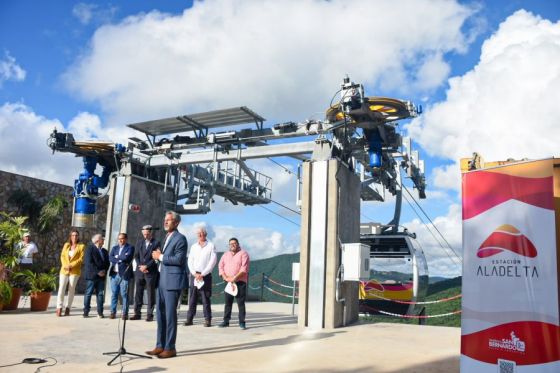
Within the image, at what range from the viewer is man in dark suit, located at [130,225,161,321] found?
846 cm

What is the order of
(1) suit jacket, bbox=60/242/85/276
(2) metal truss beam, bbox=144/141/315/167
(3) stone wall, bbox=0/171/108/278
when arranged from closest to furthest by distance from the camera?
(1) suit jacket, bbox=60/242/85/276
(2) metal truss beam, bbox=144/141/315/167
(3) stone wall, bbox=0/171/108/278

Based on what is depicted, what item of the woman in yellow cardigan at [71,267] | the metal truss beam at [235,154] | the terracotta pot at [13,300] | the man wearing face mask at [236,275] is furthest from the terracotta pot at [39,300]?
the metal truss beam at [235,154]

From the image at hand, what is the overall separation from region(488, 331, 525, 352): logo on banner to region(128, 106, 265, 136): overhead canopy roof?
812 centimetres

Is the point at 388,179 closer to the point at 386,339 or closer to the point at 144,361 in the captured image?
the point at 386,339

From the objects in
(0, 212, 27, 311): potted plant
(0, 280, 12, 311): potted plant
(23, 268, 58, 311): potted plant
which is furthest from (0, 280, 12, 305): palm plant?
(23, 268, 58, 311): potted plant

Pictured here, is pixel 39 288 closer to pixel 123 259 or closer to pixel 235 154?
pixel 123 259

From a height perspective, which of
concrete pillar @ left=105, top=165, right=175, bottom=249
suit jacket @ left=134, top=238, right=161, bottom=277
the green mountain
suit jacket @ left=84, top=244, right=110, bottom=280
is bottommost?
the green mountain

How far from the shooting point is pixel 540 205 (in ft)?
12.2

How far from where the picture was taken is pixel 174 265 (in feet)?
19.1

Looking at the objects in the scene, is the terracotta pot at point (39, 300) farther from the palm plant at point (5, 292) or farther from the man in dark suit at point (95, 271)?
the man in dark suit at point (95, 271)

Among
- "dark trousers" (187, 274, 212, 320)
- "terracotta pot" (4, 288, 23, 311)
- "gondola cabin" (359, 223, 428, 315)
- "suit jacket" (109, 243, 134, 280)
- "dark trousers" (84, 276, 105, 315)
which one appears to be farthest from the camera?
"gondola cabin" (359, 223, 428, 315)

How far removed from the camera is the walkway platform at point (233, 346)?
5.23 m

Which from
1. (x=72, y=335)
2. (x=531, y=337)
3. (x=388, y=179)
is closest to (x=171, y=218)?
(x=72, y=335)

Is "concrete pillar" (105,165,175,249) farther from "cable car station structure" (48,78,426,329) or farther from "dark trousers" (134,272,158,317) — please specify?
"dark trousers" (134,272,158,317)
